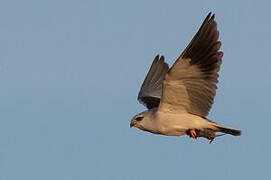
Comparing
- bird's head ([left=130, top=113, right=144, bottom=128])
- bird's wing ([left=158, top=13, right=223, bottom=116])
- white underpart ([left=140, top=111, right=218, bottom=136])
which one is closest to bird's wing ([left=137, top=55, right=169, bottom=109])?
bird's head ([left=130, top=113, right=144, bottom=128])

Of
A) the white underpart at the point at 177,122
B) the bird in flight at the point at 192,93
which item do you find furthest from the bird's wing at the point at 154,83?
the white underpart at the point at 177,122

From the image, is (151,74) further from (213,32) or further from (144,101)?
(213,32)

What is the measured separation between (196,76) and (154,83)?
180 inches

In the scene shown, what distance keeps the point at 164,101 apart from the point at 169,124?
453 millimetres

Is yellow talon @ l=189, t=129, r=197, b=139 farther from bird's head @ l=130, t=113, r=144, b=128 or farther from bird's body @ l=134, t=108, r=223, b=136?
bird's head @ l=130, t=113, r=144, b=128

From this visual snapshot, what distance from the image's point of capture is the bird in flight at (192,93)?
1331 cm

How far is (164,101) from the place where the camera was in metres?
13.8

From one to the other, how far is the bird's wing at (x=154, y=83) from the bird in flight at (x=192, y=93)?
2.77 meters

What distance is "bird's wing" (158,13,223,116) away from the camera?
13.3 m

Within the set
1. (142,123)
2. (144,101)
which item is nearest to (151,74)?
(144,101)

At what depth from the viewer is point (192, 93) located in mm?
13703

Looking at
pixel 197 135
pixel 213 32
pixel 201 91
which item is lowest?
pixel 197 135

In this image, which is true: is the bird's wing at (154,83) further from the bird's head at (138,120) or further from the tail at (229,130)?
the tail at (229,130)

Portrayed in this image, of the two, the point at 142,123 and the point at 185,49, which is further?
the point at 142,123
